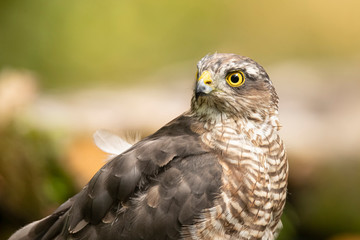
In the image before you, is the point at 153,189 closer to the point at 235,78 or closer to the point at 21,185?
the point at 235,78

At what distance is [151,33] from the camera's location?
423 inches

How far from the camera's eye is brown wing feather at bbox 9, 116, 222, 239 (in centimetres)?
329

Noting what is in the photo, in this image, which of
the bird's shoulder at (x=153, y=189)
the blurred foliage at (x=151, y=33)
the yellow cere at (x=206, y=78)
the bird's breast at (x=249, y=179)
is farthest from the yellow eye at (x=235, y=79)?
the blurred foliage at (x=151, y=33)

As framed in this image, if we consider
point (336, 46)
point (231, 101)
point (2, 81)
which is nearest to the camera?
point (231, 101)

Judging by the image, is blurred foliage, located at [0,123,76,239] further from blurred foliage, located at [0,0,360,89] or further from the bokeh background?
blurred foliage, located at [0,0,360,89]

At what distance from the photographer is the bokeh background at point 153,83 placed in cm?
587

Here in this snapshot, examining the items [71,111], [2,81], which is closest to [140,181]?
[2,81]

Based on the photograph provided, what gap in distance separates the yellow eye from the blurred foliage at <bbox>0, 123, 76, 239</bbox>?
2.69 m

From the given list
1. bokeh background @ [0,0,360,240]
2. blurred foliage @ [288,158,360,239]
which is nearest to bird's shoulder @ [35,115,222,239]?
bokeh background @ [0,0,360,240]

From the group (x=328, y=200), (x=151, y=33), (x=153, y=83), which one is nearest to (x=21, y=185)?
(x=328, y=200)

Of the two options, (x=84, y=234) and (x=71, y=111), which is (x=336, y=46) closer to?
(x=71, y=111)

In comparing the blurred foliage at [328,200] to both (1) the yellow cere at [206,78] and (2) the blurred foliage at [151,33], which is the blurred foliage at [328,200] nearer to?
(1) the yellow cere at [206,78]

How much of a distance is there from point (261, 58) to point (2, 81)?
6090mm

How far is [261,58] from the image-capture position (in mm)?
11133
